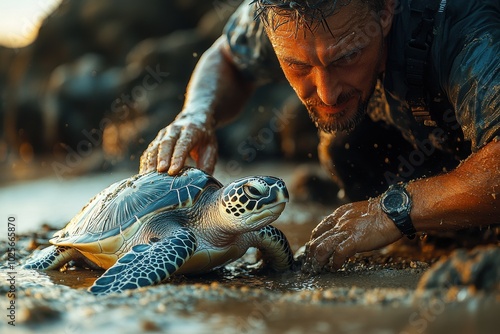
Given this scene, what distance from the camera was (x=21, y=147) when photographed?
16172mm

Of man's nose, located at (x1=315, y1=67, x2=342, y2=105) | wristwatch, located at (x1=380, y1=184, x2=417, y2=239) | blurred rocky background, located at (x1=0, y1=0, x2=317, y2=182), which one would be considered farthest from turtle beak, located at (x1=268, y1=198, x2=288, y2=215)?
blurred rocky background, located at (x1=0, y1=0, x2=317, y2=182)

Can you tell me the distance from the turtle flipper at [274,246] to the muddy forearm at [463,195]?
0.64m

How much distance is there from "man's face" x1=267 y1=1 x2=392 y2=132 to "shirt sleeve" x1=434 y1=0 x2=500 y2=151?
0.35 metres

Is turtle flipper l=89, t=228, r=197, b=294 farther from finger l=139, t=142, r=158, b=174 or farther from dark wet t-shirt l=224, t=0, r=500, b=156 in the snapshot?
dark wet t-shirt l=224, t=0, r=500, b=156

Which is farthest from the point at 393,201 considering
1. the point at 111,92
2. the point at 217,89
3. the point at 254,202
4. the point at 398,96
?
the point at 111,92

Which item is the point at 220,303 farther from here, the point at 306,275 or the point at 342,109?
the point at 342,109

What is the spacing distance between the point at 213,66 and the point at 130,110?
8.11 m

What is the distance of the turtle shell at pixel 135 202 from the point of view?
3.00m

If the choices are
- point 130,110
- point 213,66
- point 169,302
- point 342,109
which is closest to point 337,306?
point 169,302

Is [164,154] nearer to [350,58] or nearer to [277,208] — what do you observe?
[277,208]

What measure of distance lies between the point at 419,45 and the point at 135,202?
5.08 feet

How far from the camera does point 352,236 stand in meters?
2.82

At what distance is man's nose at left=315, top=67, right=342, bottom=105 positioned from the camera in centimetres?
295

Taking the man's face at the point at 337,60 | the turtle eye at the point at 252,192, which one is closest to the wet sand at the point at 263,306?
the turtle eye at the point at 252,192
